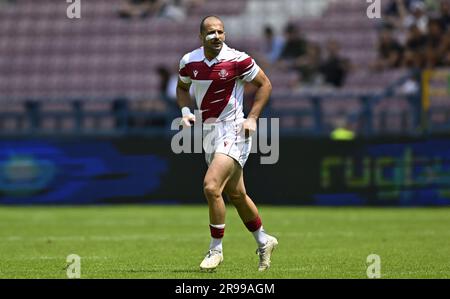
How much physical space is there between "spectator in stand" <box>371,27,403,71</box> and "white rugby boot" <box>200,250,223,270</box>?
13.8 metres

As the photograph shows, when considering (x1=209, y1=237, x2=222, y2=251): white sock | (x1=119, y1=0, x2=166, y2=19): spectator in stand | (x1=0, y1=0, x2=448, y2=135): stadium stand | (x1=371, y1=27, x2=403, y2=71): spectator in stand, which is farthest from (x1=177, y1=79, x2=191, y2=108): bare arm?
(x1=119, y1=0, x2=166, y2=19): spectator in stand

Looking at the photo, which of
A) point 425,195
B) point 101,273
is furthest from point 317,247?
point 425,195

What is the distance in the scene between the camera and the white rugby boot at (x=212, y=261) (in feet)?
32.0

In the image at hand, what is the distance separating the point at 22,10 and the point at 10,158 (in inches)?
369

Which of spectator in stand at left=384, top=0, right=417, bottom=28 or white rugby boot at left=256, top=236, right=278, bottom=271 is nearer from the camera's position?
white rugby boot at left=256, top=236, right=278, bottom=271

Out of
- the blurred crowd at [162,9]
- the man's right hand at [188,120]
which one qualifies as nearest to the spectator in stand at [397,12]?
the blurred crowd at [162,9]

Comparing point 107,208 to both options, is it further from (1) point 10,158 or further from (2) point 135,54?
(2) point 135,54

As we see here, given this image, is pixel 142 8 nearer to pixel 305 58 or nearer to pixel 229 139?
pixel 305 58

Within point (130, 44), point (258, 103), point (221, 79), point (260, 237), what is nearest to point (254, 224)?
point (260, 237)

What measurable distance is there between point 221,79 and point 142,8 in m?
18.0

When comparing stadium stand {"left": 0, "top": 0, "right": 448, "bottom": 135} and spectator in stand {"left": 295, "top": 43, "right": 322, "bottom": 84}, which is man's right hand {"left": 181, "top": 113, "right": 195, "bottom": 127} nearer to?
stadium stand {"left": 0, "top": 0, "right": 448, "bottom": 135}

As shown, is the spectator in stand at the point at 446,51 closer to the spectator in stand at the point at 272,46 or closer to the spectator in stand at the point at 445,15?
the spectator in stand at the point at 445,15

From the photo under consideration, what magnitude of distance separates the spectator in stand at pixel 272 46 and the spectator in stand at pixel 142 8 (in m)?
4.01

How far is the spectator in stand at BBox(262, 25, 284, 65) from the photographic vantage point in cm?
2412
